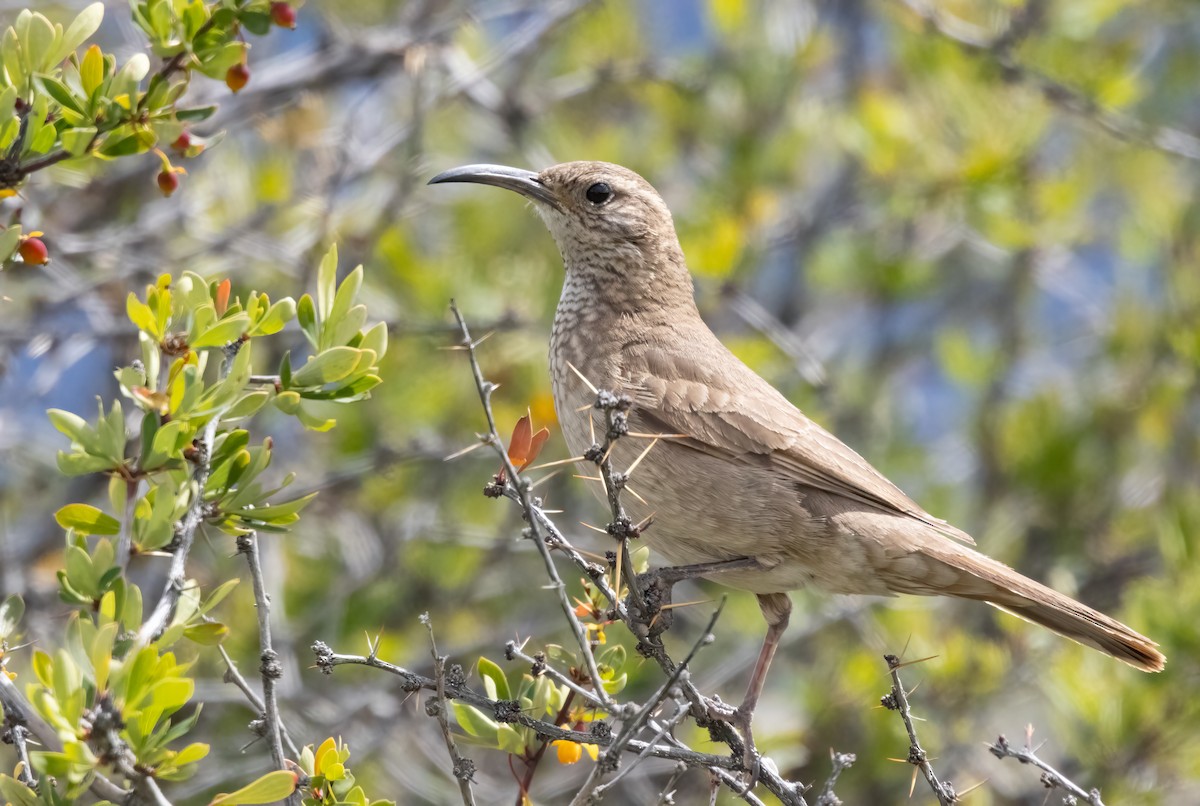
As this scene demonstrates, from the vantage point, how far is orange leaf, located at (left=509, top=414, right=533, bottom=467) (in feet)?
9.29

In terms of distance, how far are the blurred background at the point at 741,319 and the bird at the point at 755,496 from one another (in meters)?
1.14

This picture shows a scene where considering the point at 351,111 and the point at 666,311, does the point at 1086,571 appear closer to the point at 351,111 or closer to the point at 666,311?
the point at 666,311

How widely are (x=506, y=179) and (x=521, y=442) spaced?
2.20 m

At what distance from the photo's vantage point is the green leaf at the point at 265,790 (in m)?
2.27

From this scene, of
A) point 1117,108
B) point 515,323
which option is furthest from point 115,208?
point 1117,108

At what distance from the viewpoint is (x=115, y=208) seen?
6.26 metres

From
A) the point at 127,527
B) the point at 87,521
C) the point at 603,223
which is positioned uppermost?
the point at 127,527

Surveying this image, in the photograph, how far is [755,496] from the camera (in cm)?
417

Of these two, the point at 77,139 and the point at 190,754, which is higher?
the point at 77,139

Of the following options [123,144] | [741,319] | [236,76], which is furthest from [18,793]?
[741,319]

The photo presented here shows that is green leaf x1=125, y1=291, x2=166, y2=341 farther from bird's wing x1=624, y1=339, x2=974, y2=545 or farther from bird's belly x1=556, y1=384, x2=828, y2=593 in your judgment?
bird's wing x1=624, y1=339, x2=974, y2=545

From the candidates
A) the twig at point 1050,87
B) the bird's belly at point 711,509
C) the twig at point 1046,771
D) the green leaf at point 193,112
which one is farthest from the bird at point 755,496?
the twig at point 1050,87

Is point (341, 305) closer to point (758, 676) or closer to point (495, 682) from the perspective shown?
point (495, 682)

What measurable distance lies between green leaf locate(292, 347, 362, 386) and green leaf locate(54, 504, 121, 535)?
44cm
